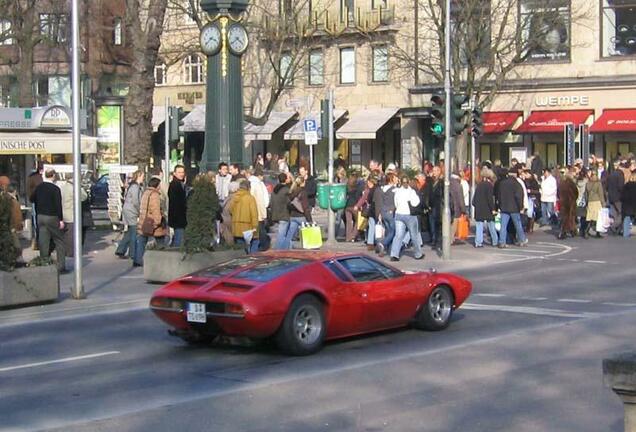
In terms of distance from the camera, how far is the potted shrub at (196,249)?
1902 cm

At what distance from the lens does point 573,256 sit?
25.1 metres

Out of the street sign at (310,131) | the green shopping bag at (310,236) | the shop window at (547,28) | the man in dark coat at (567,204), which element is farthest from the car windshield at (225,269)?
the shop window at (547,28)

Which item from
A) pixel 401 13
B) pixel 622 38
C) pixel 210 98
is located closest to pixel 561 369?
pixel 210 98

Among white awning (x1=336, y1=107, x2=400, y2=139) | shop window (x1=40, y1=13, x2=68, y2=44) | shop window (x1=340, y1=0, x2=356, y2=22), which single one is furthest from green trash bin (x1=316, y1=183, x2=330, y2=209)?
shop window (x1=340, y1=0, x2=356, y2=22)

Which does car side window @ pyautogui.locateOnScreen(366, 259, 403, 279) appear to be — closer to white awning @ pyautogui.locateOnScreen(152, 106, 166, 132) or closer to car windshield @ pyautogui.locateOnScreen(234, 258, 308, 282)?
car windshield @ pyautogui.locateOnScreen(234, 258, 308, 282)

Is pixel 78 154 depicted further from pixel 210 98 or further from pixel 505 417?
pixel 210 98

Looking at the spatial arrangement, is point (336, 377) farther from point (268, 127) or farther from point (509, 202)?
point (268, 127)

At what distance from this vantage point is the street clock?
28.7m

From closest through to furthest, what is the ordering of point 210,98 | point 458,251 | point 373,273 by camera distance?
1. point 373,273
2. point 458,251
3. point 210,98

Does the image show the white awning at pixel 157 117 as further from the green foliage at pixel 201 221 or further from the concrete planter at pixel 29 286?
the concrete planter at pixel 29 286

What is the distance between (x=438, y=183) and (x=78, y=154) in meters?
11.1

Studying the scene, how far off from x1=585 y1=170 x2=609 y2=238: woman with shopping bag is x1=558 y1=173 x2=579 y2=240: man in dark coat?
33 cm

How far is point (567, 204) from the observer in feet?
94.9

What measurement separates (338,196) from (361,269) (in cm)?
1390
